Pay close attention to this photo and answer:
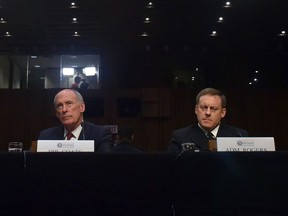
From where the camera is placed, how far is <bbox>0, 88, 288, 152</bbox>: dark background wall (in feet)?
31.7

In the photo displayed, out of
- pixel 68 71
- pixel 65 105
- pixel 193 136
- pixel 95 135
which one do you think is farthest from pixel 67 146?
pixel 68 71

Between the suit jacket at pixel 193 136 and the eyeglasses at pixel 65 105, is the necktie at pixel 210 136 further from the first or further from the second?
the eyeglasses at pixel 65 105

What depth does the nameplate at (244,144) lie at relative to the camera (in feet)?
5.56

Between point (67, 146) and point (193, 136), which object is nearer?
point (67, 146)

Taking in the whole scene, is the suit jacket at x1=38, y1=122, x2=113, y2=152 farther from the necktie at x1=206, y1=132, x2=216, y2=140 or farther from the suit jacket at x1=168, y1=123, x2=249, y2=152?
the necktie at x1=206, y1=132, x2=216, y2=140

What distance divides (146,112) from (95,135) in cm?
730

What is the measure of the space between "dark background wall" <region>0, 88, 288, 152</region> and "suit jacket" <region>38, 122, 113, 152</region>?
709 centimetres

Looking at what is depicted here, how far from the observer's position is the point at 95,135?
248cm

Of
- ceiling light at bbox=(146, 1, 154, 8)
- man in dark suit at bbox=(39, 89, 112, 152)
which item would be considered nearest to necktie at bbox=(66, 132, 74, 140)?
man in dark suit at bbox=(39, 89, 112, 152)

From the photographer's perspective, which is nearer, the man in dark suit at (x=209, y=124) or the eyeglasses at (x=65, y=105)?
the man in dark suit at (x=209, y=124)

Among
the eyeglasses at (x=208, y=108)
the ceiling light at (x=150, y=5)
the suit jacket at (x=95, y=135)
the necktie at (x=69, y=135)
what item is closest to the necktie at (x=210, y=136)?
the eyeglasses at (x=208, y=108)

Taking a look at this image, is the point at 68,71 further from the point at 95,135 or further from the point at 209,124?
the point at 209,124

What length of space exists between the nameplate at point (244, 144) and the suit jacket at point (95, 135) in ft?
2.98

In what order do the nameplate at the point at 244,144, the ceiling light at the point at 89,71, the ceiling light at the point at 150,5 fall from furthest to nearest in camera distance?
the ceiling light at the point at 89,71
the ceiling light at the point at 150,5
the nameplate at the point at 244,144
